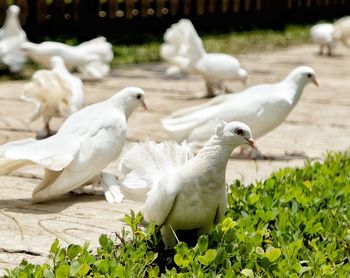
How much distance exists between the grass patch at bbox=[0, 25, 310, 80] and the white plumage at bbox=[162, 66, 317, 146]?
414 centimetres

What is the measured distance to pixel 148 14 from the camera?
14.1 metres

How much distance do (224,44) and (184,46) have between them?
480 centimetres

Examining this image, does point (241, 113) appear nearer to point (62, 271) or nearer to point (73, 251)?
point (73, 251)

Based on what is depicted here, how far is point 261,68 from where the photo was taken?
11844 mm

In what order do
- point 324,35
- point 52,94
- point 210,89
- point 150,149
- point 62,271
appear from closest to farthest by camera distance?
point 62,271 → point 150,149 → point 52,94 → point 210,89 → point 324,35

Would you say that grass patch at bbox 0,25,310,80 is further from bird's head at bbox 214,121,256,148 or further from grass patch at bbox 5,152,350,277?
bird's head at bbox 214,121,256,148

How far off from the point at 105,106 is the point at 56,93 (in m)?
1.65

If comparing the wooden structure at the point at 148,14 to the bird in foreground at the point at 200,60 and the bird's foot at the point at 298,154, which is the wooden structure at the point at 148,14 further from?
the bird's foot at the point at 298,154

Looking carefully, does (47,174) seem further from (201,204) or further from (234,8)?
(234,8)

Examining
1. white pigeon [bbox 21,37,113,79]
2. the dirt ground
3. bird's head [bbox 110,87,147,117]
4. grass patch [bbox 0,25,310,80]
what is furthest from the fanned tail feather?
bird's head [bbox 110,87,147,117]

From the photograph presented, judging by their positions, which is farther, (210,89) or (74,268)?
(210,89)

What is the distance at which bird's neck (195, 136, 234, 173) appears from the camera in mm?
3910

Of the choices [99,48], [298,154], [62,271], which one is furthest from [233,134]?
[99,48]

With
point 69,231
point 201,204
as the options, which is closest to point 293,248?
point 201,204
